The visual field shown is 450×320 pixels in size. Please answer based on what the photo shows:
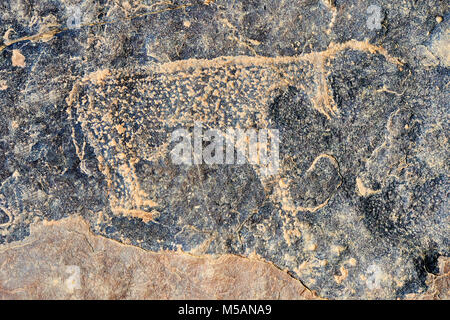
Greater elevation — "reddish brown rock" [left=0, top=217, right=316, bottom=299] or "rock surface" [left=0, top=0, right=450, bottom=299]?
"rock surface" [left=0, top=0, right=450, bottom=299]

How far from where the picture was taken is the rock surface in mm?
1509

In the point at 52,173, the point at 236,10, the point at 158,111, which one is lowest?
the point at 52,173

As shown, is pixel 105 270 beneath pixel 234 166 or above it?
beneath

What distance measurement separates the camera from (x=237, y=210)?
151cm

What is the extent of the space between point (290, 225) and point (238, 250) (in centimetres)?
15

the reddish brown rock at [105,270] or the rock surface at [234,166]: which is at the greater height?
the rock surface at [234,166]

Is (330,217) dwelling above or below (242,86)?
below

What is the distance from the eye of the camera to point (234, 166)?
151 centimetres

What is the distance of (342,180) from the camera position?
4.99ft

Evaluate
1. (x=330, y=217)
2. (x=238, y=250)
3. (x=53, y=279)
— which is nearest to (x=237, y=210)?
(x=238, y=250)

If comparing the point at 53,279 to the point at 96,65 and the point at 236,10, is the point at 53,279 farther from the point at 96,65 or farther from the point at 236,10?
the point at 236,10

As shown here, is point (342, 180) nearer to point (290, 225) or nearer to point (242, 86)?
point (290, 225)

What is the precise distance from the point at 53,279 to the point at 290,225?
63 cm

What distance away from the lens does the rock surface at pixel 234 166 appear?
151 centimetres
